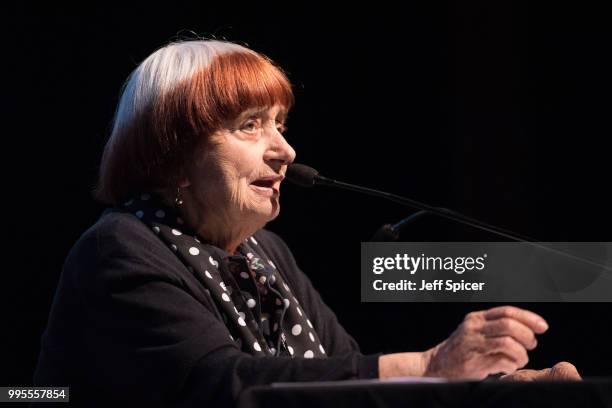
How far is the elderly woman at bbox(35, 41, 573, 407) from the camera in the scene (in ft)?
4.75

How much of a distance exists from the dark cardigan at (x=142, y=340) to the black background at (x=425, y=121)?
0.77 meters

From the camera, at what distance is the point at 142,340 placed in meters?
1.53

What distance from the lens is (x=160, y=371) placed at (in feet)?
4.90

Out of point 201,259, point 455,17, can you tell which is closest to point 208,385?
point 201,259

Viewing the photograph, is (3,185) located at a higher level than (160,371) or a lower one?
higher

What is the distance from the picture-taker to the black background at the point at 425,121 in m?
2.53

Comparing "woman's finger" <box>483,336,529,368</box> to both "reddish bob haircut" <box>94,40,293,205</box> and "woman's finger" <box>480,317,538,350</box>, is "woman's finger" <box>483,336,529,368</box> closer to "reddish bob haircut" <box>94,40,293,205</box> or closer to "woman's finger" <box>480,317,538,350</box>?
"woman's finger" <box>480,317,538,350</box>

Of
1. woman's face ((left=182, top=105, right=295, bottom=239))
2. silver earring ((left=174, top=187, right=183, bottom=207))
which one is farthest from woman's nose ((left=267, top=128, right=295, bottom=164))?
silver earring ((left=174, top=187, right=183, bottom=207))

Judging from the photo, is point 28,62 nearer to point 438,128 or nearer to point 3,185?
point 3,185

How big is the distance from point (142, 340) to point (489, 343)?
612mm

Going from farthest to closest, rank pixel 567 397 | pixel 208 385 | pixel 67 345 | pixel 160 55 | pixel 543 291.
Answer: pixel 543 291 < pixel 160 55 < pixel 67 345 < pixel 208 385 < pixel 567 397

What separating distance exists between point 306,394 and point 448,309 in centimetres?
151

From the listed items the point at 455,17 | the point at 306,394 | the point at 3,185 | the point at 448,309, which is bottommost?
the point at 448,309

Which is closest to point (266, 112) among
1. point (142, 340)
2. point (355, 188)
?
point (355, 188)
